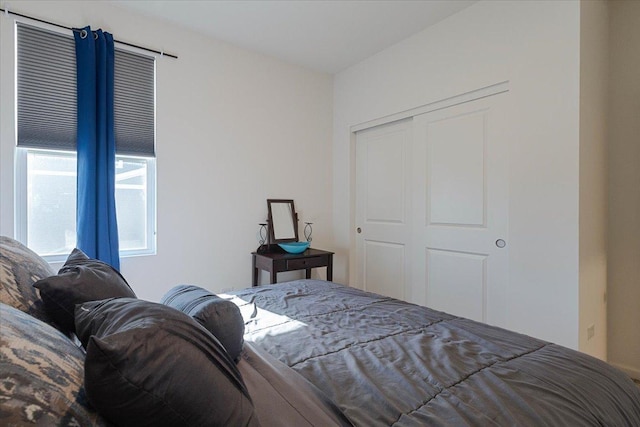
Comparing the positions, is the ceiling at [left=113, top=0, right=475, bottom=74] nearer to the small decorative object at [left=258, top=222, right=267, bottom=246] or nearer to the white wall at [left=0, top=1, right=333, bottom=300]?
the white wall at [left=0, top=1, right=333, bottom=300]

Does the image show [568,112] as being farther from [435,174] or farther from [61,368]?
[61,368]

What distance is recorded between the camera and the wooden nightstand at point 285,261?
3.12 meters

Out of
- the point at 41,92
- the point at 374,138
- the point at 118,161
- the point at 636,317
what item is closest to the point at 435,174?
the point at 374,138

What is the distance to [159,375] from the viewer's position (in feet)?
1.88

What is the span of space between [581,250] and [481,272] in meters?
0.70

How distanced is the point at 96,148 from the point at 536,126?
10.6 feet

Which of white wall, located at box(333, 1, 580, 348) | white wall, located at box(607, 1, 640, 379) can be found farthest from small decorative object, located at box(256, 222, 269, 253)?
white wall, located at box(607, 1, 640, 379)

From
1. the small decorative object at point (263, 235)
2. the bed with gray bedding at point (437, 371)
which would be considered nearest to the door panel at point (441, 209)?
the small decorative object at point (263, 235)

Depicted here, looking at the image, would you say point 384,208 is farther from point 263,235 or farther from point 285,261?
point 263,235

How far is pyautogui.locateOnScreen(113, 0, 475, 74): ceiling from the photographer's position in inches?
103

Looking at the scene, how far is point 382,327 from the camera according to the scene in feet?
4.76

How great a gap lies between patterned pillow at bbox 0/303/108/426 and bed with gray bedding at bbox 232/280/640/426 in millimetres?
617

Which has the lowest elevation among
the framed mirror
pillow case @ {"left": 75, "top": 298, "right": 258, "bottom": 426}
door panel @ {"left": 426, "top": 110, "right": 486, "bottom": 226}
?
pillow case @ {"left": 75, "top": 298, "right": 258, "bottom": 426}

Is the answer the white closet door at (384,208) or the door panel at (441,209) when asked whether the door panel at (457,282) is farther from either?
the white closet door at (384,208)
